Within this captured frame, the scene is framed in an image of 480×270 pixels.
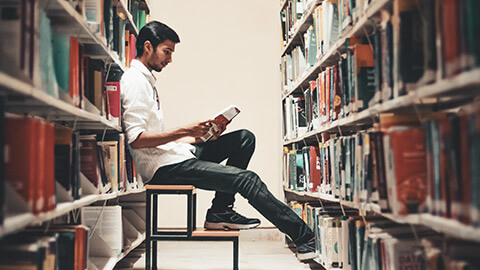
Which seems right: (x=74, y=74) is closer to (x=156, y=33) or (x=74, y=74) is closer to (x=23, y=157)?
(x=23, y=157)

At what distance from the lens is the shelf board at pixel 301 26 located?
2935mm

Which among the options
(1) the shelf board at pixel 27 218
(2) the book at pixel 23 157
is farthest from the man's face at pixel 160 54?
(2) the book at pixel 23 157

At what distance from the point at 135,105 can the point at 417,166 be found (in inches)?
63.0

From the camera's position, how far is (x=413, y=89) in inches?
54.9

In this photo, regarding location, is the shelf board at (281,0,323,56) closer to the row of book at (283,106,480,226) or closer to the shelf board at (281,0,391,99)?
the shelf board at (281,0,391,99)

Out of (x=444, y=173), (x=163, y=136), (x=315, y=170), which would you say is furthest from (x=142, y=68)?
(x=444, y=173)

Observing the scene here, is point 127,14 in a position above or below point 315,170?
above

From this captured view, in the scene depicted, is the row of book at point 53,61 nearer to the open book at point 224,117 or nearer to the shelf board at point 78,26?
the shelf board at point 78,26

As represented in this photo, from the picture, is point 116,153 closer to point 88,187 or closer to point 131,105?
point 131,105

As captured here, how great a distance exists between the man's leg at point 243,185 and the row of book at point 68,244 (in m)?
0.44

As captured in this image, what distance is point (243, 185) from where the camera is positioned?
2.51 metres

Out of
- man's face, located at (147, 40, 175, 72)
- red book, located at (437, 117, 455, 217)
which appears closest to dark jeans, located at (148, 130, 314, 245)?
man's face, located at (147, 40, 175, 72)

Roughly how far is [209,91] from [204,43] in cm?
45

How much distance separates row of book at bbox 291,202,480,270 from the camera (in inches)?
46.6
